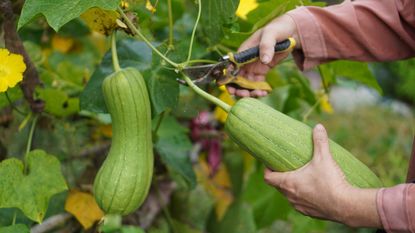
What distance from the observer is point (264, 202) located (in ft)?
6.57

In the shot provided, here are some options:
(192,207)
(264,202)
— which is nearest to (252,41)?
(264,202)

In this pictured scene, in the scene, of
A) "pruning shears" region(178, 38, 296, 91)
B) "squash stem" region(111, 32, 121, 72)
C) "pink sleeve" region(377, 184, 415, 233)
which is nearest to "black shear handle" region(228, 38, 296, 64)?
"pruning shears" region(178, 38, 296, 91)

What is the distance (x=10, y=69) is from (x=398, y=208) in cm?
75

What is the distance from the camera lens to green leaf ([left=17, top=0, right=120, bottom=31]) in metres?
1.10

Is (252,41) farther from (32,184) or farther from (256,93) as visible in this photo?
(32,184)

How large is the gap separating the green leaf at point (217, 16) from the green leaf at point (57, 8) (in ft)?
0.89

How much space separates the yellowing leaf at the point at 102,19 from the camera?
1.23 m

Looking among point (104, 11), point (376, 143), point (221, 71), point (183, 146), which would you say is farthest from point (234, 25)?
point (376, 143)

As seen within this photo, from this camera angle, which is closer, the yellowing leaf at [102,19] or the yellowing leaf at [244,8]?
the yellowing leaf at [102,19]

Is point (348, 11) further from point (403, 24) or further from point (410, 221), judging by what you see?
point (410, 221)

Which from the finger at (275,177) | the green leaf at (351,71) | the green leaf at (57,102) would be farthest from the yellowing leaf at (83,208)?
the green leaf at (351,71)

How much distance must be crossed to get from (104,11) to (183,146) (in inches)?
23.5

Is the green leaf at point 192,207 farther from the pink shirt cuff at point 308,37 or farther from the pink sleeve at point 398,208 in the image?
the pink sleeve at point 398,208

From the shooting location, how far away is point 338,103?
18.2 ft
